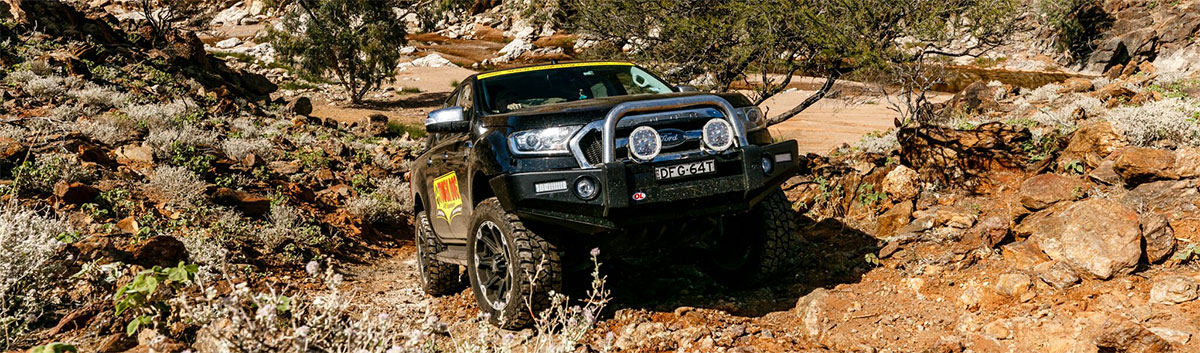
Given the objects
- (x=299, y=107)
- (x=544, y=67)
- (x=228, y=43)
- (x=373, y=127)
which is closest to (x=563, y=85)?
(x=544, y=67)

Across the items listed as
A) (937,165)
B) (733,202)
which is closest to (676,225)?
(733,202)

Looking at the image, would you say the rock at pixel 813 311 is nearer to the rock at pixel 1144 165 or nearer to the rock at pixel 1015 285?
the rock at pixel 1015 285

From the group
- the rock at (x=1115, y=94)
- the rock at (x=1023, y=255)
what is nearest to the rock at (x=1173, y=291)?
the rock at (x=1023, y=255)

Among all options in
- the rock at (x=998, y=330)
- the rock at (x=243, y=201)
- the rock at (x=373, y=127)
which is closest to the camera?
the rock at (x=998, y=330)

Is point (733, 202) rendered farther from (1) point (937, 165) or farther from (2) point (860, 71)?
(2) point (860, 71)

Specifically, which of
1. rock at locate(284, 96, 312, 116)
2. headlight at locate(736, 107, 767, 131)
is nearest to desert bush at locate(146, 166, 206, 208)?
headlight at locate(736, 107, 767, 131)

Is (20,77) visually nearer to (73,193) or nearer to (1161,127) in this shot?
(73,193)

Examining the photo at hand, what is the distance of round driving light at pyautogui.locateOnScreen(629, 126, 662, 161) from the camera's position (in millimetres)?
4344

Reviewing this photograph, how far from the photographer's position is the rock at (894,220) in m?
6.31

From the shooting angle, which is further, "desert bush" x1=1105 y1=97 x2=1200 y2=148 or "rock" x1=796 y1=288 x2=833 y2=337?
"desert bush" x1=1105 y1=97 x2=1200 y2=148

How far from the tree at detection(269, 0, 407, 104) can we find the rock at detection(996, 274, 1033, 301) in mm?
24920

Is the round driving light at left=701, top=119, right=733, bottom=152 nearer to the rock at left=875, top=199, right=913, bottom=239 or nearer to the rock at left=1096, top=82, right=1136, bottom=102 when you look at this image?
the rock at left=875, top=199, right=913, bottom=239

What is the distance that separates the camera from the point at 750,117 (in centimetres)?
487

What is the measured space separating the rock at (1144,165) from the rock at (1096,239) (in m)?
1.10
